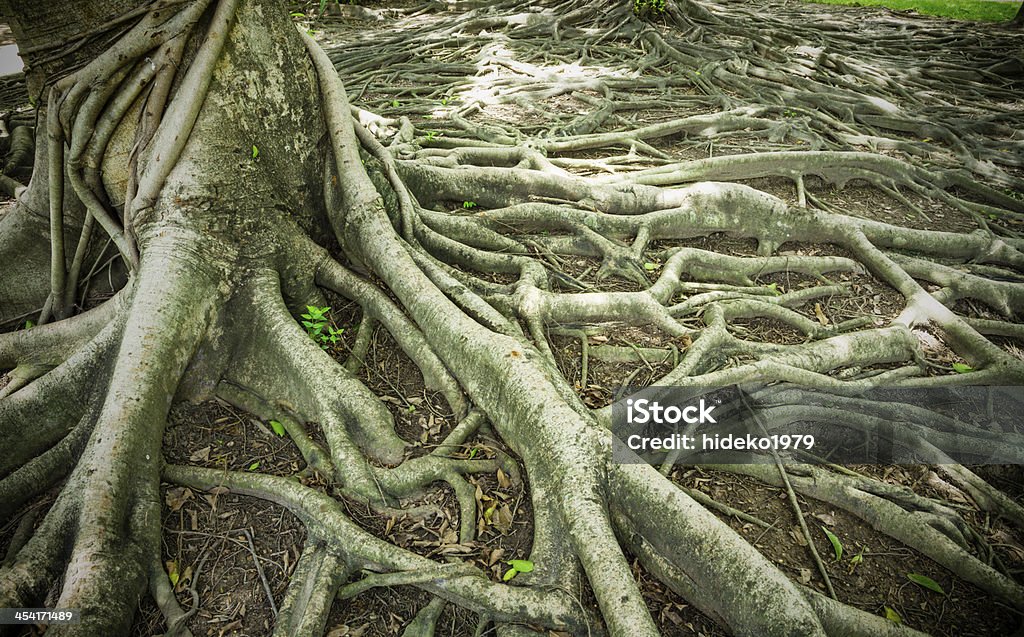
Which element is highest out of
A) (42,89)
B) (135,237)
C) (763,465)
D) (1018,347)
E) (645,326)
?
(42,89)

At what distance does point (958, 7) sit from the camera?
42.0ft

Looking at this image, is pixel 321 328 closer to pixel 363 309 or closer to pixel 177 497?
pixel 363 309

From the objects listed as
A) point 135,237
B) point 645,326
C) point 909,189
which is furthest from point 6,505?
point 909,189

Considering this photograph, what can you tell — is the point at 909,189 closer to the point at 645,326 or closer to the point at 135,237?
the point at 645,326

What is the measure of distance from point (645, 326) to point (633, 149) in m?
2.48

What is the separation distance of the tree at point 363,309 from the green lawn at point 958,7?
1114cm

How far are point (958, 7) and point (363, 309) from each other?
16074mm

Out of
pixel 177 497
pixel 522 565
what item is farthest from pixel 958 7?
pixel 177 497

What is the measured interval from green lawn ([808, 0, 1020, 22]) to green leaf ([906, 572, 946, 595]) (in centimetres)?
1395

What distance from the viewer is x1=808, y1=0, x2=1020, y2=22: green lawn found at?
1195cm

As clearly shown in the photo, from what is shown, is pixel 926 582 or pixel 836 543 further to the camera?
pixel 836 543

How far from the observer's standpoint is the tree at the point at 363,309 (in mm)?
2246

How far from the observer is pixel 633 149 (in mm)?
5426

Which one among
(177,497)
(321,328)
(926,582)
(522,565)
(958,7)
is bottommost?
(926,582)
